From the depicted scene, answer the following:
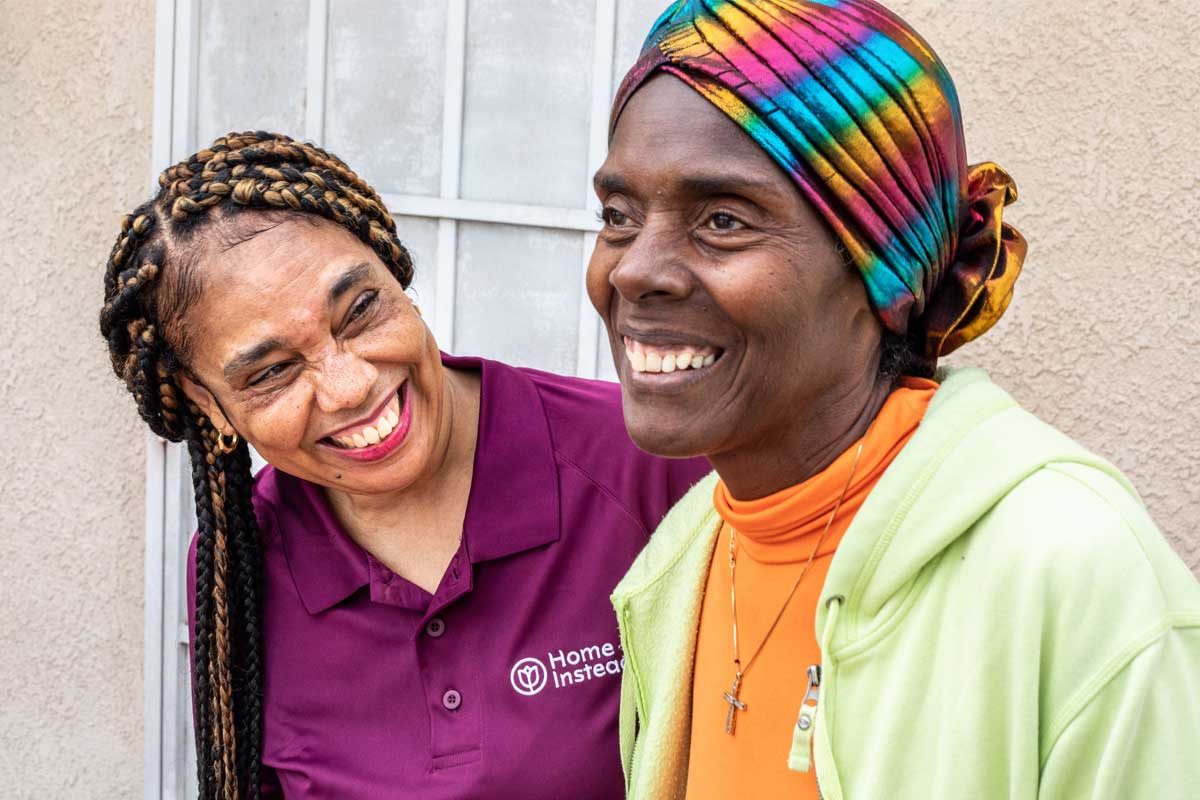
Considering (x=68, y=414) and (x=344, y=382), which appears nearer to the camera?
(x=344, y=382)

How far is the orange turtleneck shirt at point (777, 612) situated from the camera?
157 cm

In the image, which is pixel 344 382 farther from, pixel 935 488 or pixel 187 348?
pixel 935 488

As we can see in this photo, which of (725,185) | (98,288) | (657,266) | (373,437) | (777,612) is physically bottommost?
(777,612)

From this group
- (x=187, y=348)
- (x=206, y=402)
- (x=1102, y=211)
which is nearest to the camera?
(x=187, y=348)

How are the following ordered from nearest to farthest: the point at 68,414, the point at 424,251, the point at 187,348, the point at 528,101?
the point at 187,348, the point at 528,101, the point at 424,251, the point at 68,414

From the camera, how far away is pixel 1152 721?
122 cm

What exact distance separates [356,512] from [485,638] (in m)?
0.42

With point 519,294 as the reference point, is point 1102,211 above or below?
above

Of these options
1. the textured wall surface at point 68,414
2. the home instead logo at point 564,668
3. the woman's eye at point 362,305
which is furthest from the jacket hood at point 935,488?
the textured wall surface at point 68,414

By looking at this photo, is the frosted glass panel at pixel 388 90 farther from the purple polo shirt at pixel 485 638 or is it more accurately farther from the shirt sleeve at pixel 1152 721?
the shirt sleeve at pixel 1152 721

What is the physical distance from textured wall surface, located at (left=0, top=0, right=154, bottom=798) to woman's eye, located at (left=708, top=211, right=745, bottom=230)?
7.89 ft

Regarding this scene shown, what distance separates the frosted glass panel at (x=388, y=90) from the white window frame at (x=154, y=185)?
0.03 m

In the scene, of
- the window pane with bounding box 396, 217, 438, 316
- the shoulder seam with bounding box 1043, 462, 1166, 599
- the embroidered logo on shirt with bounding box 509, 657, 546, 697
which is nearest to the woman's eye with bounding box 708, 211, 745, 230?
the shoulder seam with bounding box 1043, 462, 1166, 599

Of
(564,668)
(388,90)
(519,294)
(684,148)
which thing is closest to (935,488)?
(684,148)
